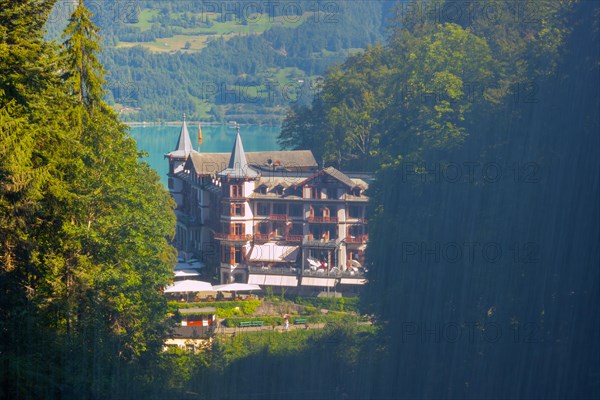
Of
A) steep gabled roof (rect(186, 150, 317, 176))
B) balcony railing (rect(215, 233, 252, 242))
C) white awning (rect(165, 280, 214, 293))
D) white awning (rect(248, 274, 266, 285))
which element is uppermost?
steep gabled roof (rect(186, 150, 317, 176))

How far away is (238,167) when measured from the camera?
64.9 metres

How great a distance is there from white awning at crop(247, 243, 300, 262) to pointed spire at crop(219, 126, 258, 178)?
4674mm

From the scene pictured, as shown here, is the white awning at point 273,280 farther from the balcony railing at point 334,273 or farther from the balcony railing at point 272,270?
the balcony railing at point 334,273

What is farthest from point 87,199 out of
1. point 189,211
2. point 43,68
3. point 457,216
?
point 189,211

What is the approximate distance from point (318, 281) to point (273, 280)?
2.96 m

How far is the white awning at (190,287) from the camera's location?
189 feet

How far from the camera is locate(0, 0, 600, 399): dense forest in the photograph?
2506 centimetres

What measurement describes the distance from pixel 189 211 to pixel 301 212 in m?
12.7

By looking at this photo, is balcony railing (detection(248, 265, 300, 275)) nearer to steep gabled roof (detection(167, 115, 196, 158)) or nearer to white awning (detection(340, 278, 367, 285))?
white awning (detection(340, 278, 367, 285))

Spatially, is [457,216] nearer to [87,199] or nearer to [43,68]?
[87,199]

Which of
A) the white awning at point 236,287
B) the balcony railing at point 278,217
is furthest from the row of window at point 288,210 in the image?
the white awning at point 236,287

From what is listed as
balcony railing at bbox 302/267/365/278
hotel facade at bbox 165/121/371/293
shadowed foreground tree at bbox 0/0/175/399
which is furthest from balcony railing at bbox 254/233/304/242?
shadowed foreground tree at bbox 0/0/175/399

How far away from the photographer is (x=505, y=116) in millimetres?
45812

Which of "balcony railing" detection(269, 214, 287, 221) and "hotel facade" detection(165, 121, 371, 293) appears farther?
"balcony railing" detection(269, 214, 287, 221)
